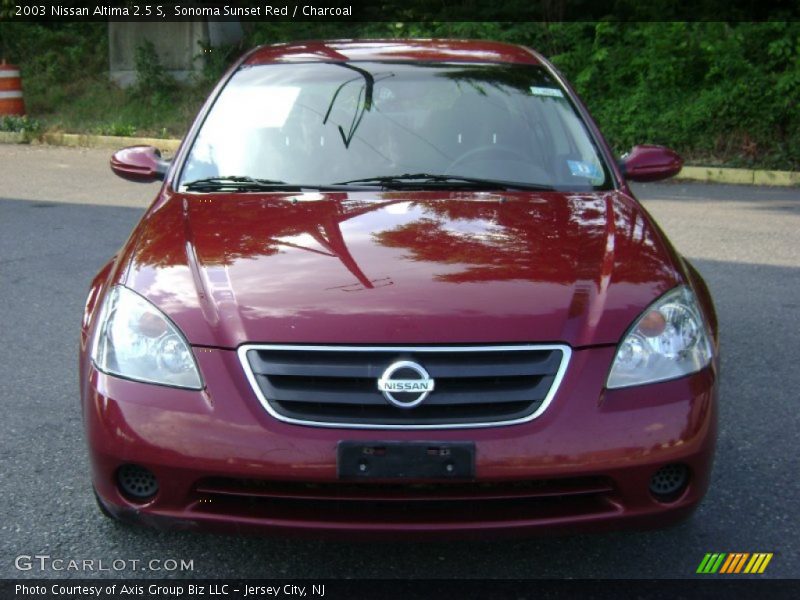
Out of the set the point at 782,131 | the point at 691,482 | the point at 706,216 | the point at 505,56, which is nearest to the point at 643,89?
the point at 782,131

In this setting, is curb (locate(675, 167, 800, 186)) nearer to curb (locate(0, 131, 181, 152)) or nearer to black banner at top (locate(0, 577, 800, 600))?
curb (locate(0, 131, 181, 152))

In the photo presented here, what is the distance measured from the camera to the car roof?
4.56m

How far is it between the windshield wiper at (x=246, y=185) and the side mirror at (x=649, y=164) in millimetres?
1287

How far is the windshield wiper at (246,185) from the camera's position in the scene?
3.79 m

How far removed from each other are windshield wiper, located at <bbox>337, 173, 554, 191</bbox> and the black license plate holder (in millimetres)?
1425

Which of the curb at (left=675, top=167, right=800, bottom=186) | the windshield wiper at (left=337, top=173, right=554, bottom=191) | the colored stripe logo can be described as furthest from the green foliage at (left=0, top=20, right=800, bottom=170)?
the colored stripe logo

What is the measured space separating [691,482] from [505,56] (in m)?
2.47

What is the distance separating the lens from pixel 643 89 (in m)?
13.7

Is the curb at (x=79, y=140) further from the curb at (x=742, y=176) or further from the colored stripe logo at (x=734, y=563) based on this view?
the colored stripe logo at (x=734, y=563)

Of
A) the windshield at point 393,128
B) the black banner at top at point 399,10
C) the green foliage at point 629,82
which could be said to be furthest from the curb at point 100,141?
the windshield at point 393,128

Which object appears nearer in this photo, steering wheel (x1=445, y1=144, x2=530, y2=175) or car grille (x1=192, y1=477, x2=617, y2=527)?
car grille (x1=192, y1=477, x2=617, y2=527)

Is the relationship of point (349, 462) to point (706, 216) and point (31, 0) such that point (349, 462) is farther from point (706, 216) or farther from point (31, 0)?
point (31, 0)

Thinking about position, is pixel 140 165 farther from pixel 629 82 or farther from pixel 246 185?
pixel 629 82

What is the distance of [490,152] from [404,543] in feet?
5.77
